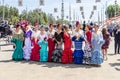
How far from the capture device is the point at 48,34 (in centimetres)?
1877

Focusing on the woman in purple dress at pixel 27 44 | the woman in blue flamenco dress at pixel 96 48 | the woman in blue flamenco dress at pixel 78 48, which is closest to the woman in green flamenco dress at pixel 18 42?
the woman in purple dress at pixel 27 44

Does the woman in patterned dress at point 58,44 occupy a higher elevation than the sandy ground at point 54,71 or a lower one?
higher

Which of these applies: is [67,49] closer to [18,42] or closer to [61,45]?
[61,45]

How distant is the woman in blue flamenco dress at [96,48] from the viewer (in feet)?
56.6

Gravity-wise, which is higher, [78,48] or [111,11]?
[111,11]

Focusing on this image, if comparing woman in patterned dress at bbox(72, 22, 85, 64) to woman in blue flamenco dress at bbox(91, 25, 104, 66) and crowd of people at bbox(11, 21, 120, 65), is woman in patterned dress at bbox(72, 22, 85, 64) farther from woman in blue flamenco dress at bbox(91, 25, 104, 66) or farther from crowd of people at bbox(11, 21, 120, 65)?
woman in blue flamenco dress at bbox(91, 25, 104, 66)

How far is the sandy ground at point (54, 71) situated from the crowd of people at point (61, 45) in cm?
50

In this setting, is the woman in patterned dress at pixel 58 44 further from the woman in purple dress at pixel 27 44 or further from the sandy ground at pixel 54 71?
the woman in purple dress at pixel 27 44

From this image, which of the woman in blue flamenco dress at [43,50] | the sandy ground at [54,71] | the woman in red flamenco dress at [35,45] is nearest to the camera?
the sandy ground at [54,71]

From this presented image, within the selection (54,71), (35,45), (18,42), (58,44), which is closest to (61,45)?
(58,44)

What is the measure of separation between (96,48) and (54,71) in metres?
2.60

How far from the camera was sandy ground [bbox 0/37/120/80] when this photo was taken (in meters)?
14.2

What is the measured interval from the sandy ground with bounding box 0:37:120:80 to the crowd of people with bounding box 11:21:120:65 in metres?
0.50

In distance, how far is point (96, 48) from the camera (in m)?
17.4
